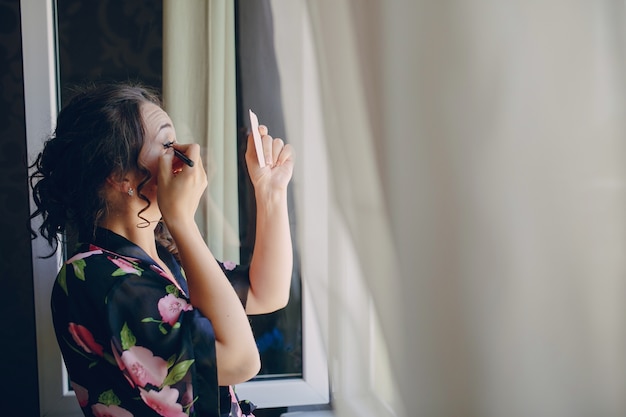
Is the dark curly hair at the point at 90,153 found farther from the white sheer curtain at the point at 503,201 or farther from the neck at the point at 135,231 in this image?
the white sheer curtain at the point at 503,201

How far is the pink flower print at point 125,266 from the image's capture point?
69 cm

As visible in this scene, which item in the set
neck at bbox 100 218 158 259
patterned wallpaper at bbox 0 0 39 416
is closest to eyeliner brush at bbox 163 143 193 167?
neck at bbox 100 218 158 259

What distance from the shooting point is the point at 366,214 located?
0.92 metres

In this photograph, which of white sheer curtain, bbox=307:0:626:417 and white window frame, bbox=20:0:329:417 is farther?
white window frame, bbox=20:0:329:417

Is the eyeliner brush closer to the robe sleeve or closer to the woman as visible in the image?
the woman

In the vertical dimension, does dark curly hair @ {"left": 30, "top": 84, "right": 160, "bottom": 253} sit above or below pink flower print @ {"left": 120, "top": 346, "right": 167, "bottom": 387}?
above

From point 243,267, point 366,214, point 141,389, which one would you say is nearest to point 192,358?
point 141,389

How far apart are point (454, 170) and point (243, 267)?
1.15ft

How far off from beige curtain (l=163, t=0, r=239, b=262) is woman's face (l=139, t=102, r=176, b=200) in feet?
0.70

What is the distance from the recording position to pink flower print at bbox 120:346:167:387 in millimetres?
645

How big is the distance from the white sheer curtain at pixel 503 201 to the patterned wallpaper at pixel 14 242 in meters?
0.62

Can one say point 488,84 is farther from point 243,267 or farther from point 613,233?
point 243,267

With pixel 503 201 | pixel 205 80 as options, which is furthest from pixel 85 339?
pixel 503 201

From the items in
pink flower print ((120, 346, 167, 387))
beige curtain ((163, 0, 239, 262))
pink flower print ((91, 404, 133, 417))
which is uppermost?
beige curtain ((163, 0, 239, 262))
